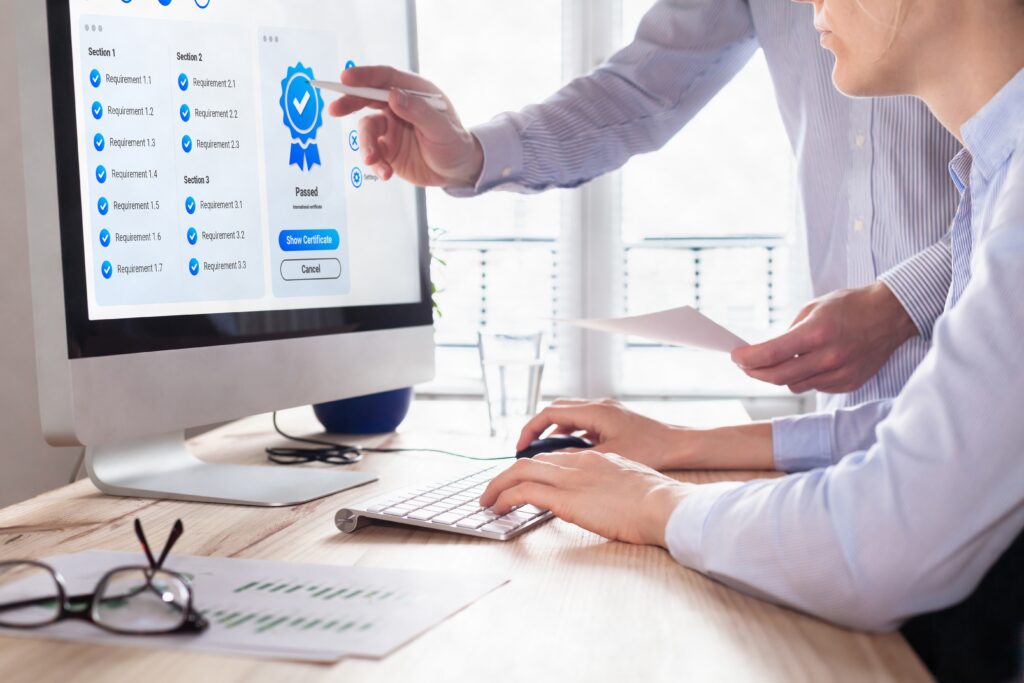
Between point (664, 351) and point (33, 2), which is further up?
point (33, 2)

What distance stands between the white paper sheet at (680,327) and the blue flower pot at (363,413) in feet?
1.70

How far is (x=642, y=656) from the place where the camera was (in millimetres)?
533

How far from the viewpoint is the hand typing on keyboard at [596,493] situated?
0.76 meters

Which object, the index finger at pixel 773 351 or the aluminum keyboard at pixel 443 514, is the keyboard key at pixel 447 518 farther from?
the index finger at pixel 773 351

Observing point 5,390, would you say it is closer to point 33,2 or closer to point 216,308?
point 216,308

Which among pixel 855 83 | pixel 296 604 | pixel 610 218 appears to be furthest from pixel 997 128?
pixel 610 218

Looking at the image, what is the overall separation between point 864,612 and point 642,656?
150 millimetres

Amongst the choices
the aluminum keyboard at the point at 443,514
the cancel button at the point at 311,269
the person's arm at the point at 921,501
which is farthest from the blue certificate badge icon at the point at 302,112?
the person's arm at the point at 921,501

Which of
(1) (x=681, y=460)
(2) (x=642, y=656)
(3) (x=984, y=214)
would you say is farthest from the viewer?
(1) (x=681, y=460)

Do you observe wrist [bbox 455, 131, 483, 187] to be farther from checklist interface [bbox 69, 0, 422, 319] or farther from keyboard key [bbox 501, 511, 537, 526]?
keyboard key [bbox 501, 511, 537, 526]

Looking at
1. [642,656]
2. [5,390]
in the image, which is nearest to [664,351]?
[5,390]

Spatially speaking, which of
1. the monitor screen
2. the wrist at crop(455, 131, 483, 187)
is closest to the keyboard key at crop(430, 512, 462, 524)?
the monitor screen

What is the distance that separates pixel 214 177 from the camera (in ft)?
3.31

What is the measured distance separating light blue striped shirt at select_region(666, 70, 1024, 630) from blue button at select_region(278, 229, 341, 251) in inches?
26.4
